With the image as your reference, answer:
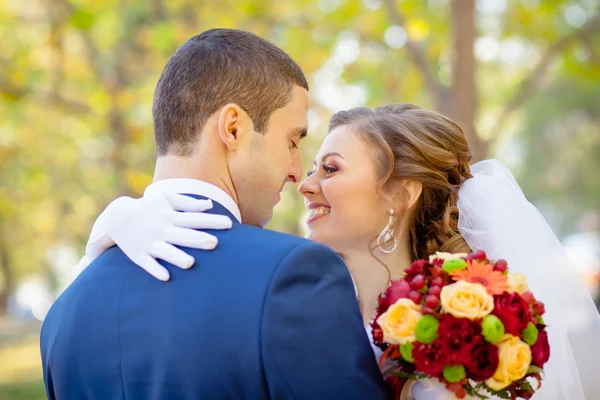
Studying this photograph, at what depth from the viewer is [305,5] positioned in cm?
955

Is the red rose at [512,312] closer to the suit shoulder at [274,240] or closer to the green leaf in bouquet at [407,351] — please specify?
the green leaf in bouquet at [407,351]

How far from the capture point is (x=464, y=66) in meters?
7.33

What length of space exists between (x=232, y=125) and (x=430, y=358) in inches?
40.7

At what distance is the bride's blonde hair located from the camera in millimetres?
4059

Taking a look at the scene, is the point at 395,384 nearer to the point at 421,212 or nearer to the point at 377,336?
the point at 377,336

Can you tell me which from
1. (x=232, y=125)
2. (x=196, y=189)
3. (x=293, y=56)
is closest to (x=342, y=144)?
(x=232, y=125)

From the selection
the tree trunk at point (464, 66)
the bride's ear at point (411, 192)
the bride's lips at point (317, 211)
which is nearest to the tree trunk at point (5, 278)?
the tree trunk at point (464, 66)

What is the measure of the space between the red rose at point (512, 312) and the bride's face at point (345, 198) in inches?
54.2

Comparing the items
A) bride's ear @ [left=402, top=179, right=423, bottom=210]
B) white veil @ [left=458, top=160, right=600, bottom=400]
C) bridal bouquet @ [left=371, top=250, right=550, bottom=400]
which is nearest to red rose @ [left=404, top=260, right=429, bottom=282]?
bridal bouquet @ [left=371, top=250, right=550, bottom=400]

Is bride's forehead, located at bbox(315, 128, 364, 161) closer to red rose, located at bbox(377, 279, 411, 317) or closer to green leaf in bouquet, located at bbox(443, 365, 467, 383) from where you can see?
red rose, located at bbox(377, 279, 411, 317)

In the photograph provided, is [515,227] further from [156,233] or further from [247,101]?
[156,233]

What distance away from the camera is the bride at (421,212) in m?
3.75

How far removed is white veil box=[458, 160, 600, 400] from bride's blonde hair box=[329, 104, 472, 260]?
13cm

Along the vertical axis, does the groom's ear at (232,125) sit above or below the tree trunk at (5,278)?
below
